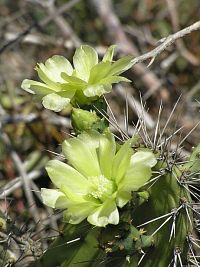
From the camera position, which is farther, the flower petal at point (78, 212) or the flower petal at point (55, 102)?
the flower petal at point (55, 102)

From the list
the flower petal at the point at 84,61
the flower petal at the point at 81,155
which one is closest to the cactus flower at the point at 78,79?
the flower petal at the point at 84,61

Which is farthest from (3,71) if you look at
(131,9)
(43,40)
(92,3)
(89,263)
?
(89,263)

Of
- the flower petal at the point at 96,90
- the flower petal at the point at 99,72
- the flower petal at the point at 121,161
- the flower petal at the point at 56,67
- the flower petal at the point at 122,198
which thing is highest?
the flower petal at the point at 56,67

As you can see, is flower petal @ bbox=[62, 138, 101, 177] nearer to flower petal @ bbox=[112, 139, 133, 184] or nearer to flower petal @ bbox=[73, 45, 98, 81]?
flower petal @ bbox=[112, 139, 133, 184]

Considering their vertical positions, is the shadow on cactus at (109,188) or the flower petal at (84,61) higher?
the flower petal at (84,61)

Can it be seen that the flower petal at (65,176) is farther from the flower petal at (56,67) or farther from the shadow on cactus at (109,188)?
the flower petal at (56,67)

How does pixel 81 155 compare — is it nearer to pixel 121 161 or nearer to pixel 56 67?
pixel 121 161

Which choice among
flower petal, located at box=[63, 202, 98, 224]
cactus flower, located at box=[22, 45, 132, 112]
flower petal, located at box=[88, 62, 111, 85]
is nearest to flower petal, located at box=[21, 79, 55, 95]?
cactus flower, located at box=[22, 45, 132, 112]
